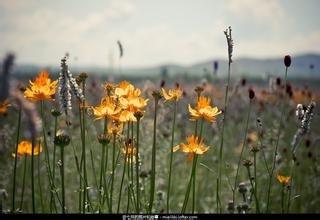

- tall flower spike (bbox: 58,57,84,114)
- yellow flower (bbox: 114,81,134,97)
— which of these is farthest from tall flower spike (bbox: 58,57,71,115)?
yellow flower (bbox: 114,81,134,97)

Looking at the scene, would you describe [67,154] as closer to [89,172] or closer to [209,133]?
[89,172]

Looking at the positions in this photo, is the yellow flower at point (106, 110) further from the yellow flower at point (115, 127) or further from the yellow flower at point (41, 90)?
the yellow flower at point (41, 90)

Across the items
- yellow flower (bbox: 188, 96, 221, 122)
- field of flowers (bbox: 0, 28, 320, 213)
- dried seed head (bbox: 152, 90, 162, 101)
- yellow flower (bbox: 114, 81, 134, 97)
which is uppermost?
yellow flower (bbox: 114, 81, 134, 97)

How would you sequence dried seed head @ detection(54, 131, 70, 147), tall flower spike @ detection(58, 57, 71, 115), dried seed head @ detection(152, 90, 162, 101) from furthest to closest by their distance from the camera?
dried seed head @ detection(152, 90, 162, 101)
dried seed head @ detection(54, 131, 70, 147)
tall flower spike @ detection(58, 57, 71, 115)

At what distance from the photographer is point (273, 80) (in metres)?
3.40

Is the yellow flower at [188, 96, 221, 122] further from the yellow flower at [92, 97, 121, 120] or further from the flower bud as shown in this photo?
the flower bud

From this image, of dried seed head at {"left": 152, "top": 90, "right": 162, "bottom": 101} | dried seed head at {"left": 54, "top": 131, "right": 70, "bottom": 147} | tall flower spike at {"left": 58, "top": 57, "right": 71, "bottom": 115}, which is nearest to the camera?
tall flower spike at {"left": 58, "top": 57, "right": 71, "bottom": 115}

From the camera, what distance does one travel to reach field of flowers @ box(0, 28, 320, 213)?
6.91 feet

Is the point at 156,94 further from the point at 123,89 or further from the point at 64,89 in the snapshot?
the point at 64,89

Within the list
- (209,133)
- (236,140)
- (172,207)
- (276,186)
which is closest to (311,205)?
(276,186)

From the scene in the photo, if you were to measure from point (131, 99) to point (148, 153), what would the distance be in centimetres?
189

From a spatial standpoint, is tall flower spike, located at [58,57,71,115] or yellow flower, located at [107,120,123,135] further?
yellow flower, located at [107,120,123,135]

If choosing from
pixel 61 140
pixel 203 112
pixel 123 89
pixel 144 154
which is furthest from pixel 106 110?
pixel 144 154

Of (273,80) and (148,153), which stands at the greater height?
(273,80)
